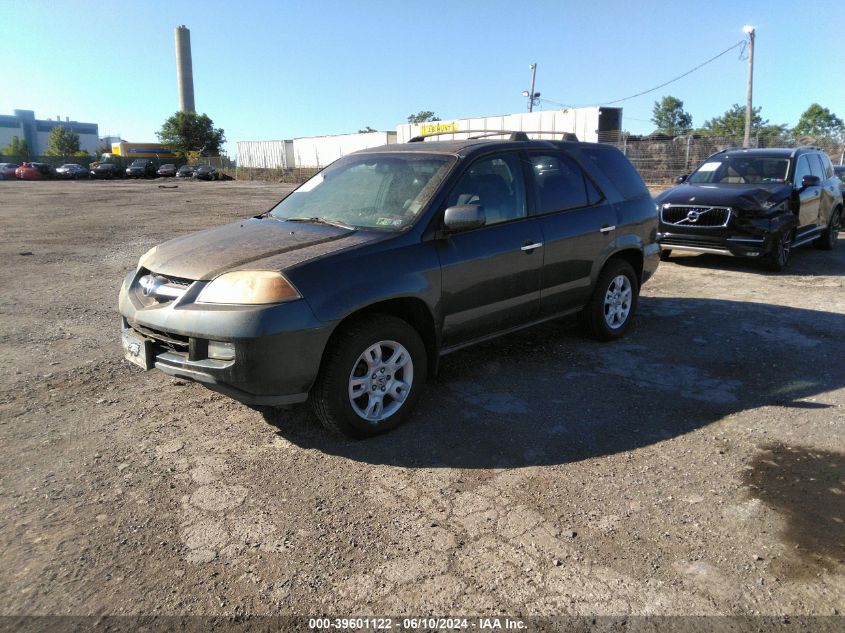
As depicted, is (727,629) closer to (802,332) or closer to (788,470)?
(788,470)

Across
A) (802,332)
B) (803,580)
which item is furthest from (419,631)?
(802,332)

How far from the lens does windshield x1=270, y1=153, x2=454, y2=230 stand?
14.3 ft

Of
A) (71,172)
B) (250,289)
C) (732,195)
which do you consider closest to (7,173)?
(71,172)

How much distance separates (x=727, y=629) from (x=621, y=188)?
4260mm

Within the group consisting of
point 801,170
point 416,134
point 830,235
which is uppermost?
point 416,134

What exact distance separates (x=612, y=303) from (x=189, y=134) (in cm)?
7572

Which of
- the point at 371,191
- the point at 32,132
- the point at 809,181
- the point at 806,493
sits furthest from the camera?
the point at 32,132

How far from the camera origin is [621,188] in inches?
233

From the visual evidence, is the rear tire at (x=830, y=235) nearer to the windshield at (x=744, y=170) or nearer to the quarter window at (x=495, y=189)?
the windshield at (x=744, y=170)

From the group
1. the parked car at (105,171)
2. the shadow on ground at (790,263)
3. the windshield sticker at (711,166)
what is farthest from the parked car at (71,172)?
the windshield sticker at (711,166)

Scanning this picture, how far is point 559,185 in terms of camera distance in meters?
5.29

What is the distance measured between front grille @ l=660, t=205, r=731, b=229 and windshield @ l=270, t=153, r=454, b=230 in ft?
20.8

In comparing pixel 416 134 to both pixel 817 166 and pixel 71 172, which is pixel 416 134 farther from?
pixel 71 172

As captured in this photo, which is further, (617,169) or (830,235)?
(830,235)
